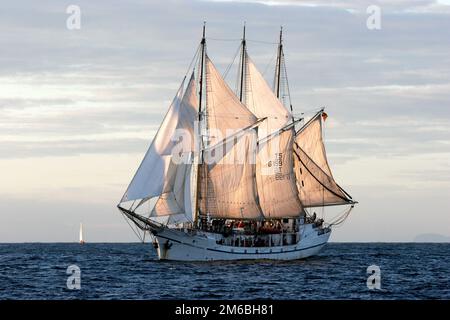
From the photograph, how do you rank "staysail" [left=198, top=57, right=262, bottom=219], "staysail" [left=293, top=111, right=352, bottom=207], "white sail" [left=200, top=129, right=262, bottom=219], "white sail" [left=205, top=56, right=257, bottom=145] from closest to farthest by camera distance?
1. "white sail" [left=205, top=56, right=257, bottom=145]
2. "staysail" [left=198, top=57, right=262, bottom=219]
3. "white sail" [left=200, top=129, right=262, bottom=219]
4. "staysail" [left=293, top=111, right=352, bottom=207]

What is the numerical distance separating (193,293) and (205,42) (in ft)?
101

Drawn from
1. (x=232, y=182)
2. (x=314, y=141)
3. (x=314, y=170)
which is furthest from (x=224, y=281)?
(x=314, y=141)

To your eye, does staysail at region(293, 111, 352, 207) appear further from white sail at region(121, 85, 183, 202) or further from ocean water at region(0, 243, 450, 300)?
white sail at region(121, 85, 183, 202)

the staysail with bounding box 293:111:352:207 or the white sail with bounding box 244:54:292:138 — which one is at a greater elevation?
the white sail with bounding box 244:54:292:138

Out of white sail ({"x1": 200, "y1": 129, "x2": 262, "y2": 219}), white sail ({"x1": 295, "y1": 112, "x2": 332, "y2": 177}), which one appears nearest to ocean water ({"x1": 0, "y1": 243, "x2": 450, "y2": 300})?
white sail ({"x1": 200, "y1": 129, "x2": 262, "y2": 219})

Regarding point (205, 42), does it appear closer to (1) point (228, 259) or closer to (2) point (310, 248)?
(1) point (228, 259)

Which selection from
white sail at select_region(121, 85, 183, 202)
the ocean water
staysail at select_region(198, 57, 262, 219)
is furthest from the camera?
staysail at select_region(198, 57, 262, 219)

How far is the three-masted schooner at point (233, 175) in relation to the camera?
80.1 meters

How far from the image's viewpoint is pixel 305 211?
100438 millimetres

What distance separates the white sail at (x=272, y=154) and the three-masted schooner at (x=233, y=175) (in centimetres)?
10

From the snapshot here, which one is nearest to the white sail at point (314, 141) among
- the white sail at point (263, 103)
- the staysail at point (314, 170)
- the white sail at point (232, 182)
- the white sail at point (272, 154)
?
the staysail at point (314, 170)

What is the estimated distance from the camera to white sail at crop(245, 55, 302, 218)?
91.4 m

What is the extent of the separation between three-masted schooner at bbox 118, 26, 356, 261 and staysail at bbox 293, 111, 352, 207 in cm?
10
